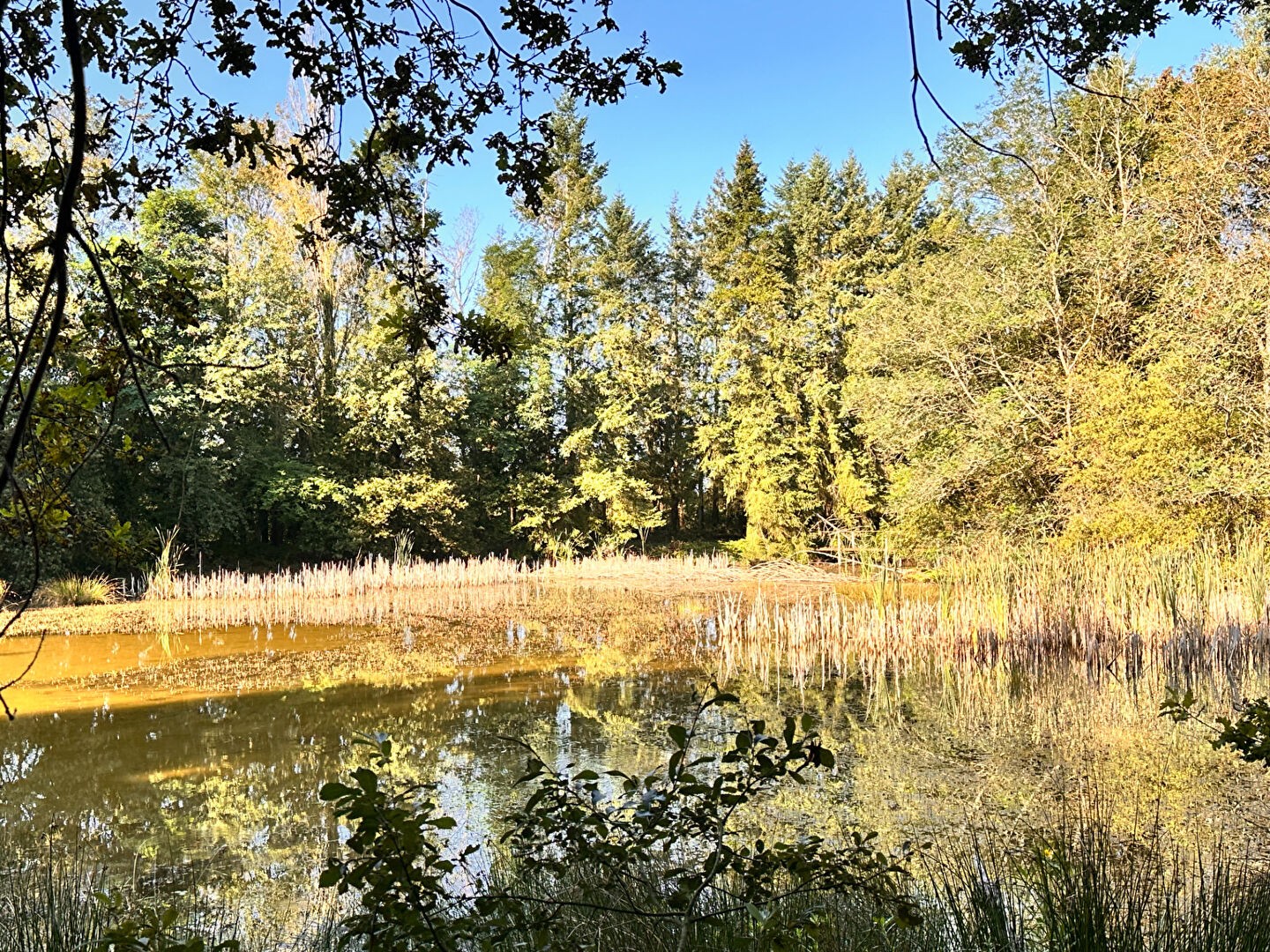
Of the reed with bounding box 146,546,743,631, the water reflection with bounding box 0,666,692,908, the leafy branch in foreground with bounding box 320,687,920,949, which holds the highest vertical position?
the leafy branch in foreground with bounding box 320,687,920,949

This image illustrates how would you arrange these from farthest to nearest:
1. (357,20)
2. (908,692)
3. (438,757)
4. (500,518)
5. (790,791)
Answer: (500,518)
(908,692)
(438,757)
(790,791)
(357,20)

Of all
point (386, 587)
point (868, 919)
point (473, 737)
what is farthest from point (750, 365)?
point (868, 919)

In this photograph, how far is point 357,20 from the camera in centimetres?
184

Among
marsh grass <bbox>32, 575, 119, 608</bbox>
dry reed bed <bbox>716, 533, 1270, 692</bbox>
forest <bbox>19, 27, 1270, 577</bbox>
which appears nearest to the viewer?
dry reed bed <bbox>716, 533, 1270, 692</bbox>

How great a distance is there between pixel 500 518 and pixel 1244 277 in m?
17.0

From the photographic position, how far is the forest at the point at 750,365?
10.4m

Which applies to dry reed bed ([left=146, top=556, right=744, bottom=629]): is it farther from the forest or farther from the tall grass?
the tall grass

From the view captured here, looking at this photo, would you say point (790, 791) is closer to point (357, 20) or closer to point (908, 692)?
point (908, 692)

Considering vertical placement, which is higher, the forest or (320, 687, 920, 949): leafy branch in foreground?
the forest

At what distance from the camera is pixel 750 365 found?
22.0 m

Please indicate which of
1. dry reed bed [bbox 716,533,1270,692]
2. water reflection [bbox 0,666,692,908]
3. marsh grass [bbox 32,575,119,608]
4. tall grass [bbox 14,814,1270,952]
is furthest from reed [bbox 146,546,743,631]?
tall grass [bbox 14,814,1270,952]

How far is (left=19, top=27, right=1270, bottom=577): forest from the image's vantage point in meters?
10.4

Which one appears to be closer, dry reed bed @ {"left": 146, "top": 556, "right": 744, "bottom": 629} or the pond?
the pond

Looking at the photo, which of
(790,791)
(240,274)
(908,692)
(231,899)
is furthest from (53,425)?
(240,274)
